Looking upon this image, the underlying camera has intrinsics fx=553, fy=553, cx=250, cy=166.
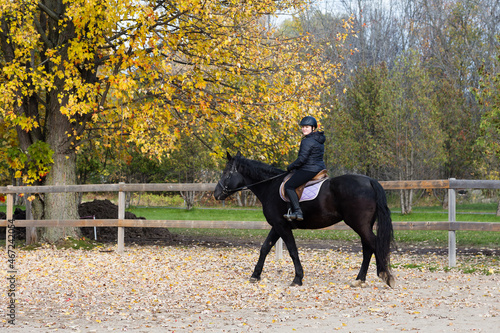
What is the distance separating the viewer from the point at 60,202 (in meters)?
13.5

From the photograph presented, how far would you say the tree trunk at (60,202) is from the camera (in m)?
13.5

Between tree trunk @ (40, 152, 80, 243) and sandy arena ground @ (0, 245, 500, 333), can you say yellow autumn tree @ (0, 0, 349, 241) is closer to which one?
tree trunk @ (40, 152, 80, 243)

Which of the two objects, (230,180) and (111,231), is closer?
(230,180)

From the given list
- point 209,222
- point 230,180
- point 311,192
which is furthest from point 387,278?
point 209,222

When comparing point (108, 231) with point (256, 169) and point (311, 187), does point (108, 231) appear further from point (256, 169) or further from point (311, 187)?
point (311, 187)

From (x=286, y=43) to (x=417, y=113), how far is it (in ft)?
56.2

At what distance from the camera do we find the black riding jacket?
316 inches

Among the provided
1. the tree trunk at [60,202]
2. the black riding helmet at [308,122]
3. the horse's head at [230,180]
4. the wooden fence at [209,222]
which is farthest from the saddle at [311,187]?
the tree trunk at [60,202]

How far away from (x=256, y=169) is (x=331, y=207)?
1.38m

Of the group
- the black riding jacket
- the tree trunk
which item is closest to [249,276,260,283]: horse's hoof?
the black riding jacket

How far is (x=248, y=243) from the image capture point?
1475 cm

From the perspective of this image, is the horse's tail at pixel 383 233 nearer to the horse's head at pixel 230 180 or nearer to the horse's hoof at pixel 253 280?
the horse's hoof at pixel 253 280

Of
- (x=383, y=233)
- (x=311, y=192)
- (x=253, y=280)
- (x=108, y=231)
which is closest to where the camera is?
(x=383, y=233)

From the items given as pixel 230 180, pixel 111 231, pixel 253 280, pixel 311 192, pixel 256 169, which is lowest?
pixel 111 231
